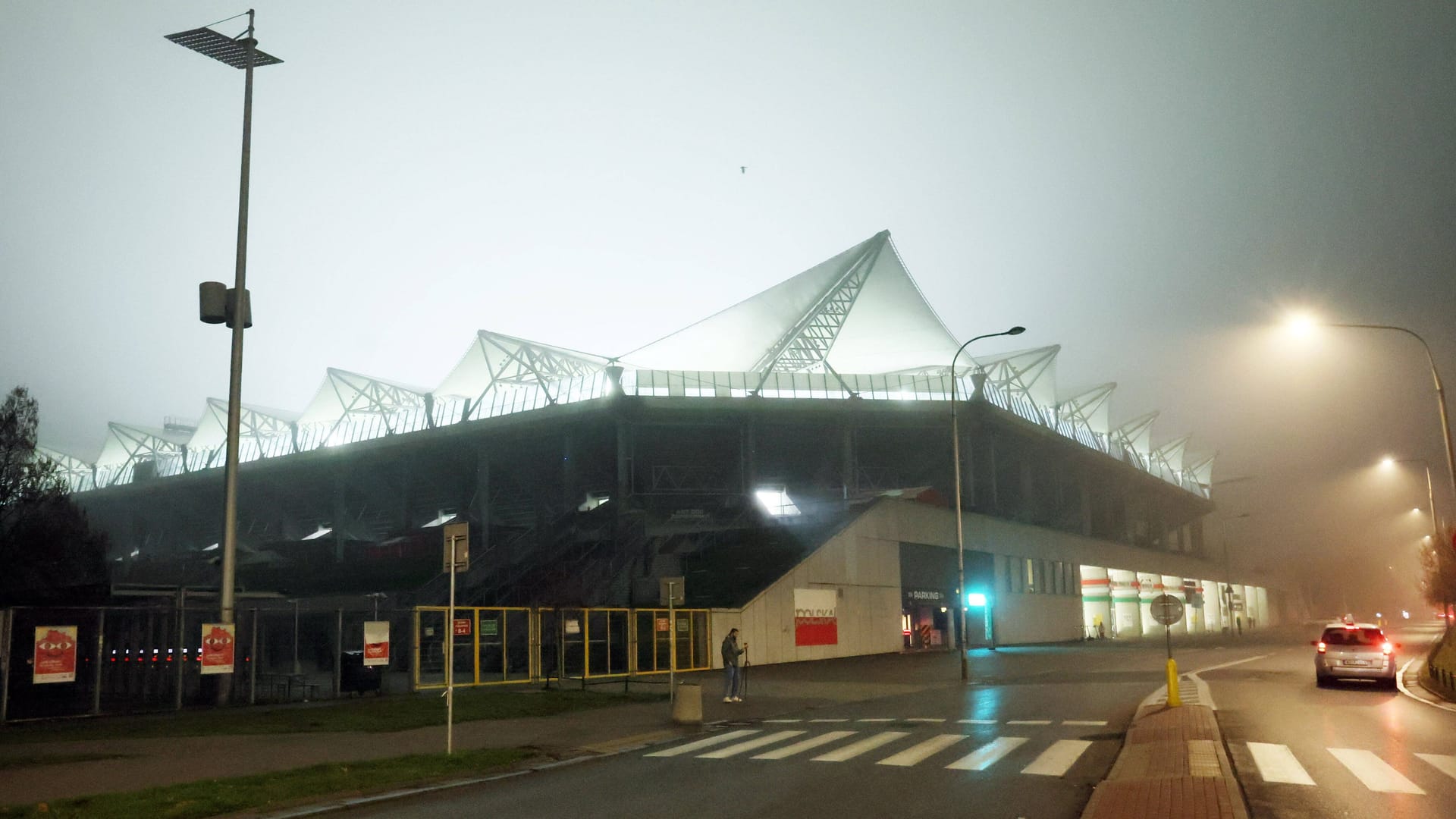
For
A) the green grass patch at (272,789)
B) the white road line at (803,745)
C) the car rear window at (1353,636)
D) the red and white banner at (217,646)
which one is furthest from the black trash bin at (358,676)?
the car rear window at (1353,636)

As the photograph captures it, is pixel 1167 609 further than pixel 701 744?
Yes

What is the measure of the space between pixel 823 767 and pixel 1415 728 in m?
10.7

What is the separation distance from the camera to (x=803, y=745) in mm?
16422

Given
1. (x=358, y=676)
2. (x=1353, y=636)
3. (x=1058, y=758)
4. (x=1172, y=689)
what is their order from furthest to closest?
(x=1353, y=636)
(x=358, y=676)
(x=1172, y=689)
(x=1058, y=758)

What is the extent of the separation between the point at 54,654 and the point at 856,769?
14163 mm

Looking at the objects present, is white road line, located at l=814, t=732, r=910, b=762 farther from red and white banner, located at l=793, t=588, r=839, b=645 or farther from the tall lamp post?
red and white banner, located at l=793, t=588, r=839, b=645

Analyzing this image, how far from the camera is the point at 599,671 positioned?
34031 mm

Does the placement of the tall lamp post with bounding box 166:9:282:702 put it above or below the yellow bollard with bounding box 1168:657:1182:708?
above

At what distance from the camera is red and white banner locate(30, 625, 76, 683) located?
719 inches

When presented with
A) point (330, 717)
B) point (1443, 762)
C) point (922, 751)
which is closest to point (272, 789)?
point (922, 751)

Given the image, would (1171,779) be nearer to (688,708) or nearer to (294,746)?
(688,708)

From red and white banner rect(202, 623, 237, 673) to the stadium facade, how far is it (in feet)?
74.7

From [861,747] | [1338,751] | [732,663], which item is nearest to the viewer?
[1338,751]

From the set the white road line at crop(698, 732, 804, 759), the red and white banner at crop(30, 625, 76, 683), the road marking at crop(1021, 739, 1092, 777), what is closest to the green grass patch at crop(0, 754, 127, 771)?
the red and white banner at crop(30, 625, 76, 683)
